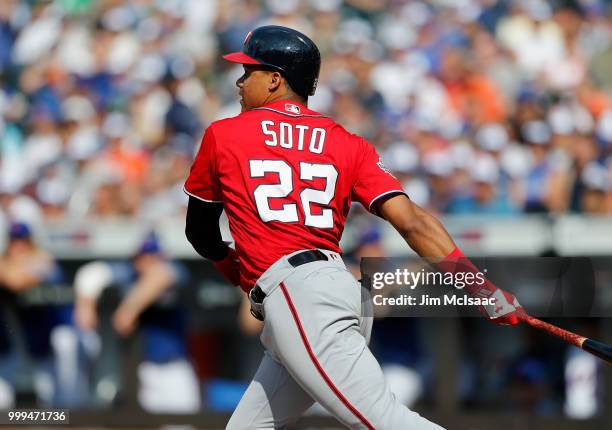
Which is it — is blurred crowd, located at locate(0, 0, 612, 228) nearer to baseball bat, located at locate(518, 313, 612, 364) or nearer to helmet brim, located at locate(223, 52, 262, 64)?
helmet brim, located at locate(223, 52, 262, 64)

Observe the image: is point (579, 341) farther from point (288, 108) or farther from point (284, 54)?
point (284, 54)

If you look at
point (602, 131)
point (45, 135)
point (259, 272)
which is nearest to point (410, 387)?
point (602, 131)

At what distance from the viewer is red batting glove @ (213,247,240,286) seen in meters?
3.83

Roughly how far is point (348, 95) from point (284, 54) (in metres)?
5.80

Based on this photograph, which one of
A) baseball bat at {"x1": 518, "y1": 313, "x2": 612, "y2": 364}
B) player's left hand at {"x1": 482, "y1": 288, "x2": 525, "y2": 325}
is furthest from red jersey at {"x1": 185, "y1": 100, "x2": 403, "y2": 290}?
baseball bat at {"x1": 518, "y1": 313, "x2": 612, "y2": 364}

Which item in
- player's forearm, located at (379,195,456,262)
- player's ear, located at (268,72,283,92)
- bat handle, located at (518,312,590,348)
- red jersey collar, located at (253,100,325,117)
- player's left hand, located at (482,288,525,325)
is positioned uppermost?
player's ear, located at (268,72,283,92)

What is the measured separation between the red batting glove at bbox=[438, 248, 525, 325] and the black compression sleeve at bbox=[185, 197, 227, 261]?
86cm

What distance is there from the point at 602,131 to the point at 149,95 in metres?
4.17

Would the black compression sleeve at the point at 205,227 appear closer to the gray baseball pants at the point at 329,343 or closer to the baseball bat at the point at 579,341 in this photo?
the gray baseball pants at the point at 329,343

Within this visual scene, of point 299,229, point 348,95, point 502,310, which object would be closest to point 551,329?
point 502,310

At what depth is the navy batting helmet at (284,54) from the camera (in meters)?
3.48

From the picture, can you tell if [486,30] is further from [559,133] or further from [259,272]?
[259,272]

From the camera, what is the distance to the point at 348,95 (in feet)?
30.3

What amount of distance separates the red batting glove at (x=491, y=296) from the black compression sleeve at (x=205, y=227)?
2.83 ft
